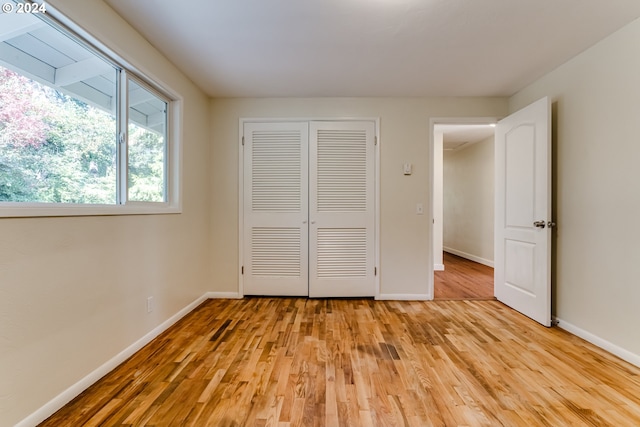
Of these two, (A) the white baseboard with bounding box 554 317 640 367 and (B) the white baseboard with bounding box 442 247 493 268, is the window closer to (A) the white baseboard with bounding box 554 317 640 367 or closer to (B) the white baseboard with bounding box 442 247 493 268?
(A) the white baseboard with bounding box 554 317 640 367

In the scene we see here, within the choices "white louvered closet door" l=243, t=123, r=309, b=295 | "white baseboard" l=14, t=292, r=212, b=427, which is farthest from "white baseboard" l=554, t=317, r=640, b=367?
"white baseboard" l=14, t=292, r=212, b=427

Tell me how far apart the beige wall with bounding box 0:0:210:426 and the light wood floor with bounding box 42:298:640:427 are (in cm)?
19

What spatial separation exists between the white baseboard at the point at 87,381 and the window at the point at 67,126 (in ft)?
3.06

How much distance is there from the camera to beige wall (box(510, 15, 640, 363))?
1.93 meters

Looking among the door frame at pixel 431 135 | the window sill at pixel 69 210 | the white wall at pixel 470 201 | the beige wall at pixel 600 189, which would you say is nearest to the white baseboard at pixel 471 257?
the white wall at pixel 470 201

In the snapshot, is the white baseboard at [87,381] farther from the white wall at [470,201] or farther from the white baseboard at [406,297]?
the white wall at [470,201]

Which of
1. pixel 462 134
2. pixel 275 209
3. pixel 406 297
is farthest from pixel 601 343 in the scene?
pixel 462 134

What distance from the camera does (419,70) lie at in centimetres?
255

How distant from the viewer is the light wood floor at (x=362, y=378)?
1.40 m

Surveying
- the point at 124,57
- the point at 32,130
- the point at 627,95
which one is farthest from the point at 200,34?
the point at 627,95

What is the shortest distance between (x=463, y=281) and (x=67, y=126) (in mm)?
4544

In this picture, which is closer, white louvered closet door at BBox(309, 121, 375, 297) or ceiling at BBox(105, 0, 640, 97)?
ceiling at BBox(105, 0, 640, 97)

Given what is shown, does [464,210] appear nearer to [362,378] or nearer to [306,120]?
[306,120]

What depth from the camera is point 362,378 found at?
5.61ft
